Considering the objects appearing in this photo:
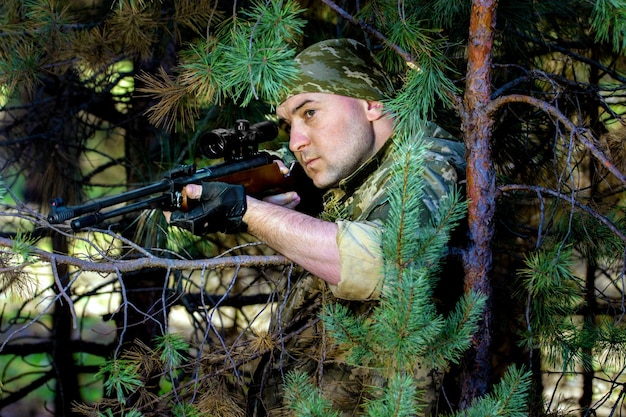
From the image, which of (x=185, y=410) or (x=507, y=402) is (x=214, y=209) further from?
(x=507, y=402)

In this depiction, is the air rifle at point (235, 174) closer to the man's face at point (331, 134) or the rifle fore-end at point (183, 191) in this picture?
the rifle fore-end at point (183, 191)

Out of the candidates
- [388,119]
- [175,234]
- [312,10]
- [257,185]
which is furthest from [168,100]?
[312,10]

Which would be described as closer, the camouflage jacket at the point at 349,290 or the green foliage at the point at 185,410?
the camouflage jacket at the point at 349,290

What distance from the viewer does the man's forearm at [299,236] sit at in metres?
1.88

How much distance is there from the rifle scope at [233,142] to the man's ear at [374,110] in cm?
36

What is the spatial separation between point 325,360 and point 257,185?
1.87ft

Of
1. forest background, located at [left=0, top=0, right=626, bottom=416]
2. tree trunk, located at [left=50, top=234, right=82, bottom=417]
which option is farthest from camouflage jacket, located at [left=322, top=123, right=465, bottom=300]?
tree trunk, located at [left=50, top=234, right=82, bottom=417]

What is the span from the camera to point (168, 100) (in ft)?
7.52

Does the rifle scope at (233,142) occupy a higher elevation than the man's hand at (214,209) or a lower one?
higher

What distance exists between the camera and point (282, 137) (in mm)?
3289

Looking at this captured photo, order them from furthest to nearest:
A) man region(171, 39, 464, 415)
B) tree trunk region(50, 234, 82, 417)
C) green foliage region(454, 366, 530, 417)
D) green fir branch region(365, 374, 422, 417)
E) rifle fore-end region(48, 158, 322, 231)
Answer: tree trunk region(50, 234, 82, 417), man region(171, 39, 464, 415), rifle fore-end region(48, 158, 322, 231), green foliage region(454, 366, 530, 417), green fir branch region(365, 374, 422, 417)

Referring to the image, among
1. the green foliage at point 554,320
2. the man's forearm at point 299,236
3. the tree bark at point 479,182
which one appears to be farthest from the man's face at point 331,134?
the green foliage at point 554,320

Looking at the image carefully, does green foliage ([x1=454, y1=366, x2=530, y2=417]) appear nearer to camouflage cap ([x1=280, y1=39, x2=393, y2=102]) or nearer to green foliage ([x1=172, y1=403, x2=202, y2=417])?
green foliage ([x1=172, y1=403, x2=202, y2=417])

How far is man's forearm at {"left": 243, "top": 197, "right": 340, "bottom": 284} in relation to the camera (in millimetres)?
1879
